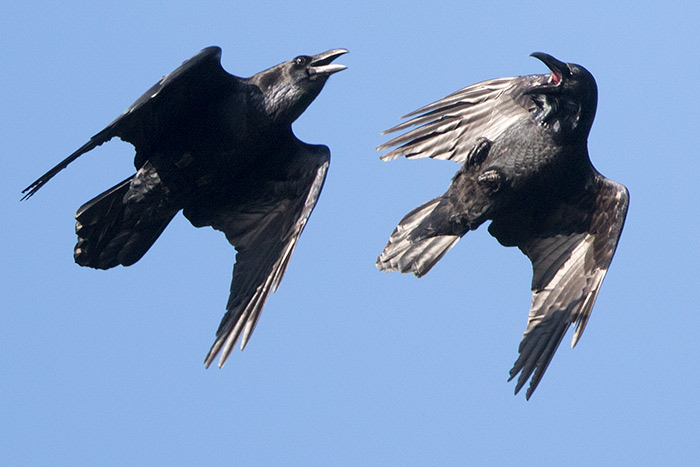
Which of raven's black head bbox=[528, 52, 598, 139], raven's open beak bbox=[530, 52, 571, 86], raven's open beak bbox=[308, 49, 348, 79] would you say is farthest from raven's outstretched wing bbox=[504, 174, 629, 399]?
raven's open beak bbox=[308, 49, 348, 79]

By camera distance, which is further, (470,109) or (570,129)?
(470,109)

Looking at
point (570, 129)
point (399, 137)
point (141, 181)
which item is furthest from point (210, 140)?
point (570, 129)

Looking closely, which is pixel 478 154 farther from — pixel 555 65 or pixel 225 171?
pixel 225 171

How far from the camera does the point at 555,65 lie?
856cm

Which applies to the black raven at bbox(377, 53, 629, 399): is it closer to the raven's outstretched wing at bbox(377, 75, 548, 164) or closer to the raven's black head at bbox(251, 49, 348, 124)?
the raven's outstretched wing at bbox(377, 75, 548, 164)

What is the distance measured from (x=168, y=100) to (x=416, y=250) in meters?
1.57

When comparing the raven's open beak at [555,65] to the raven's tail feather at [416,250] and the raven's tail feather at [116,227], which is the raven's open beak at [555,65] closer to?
the raven's tail feather at [416,250]

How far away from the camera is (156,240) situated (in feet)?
29.7

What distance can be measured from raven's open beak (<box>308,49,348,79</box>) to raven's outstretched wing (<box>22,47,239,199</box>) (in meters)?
0.44

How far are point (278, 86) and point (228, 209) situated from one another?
2.60 ft

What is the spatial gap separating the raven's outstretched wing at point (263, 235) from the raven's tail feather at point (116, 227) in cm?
40

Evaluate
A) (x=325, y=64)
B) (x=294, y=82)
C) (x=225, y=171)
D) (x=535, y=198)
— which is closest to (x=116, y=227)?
(x=225, y=171)

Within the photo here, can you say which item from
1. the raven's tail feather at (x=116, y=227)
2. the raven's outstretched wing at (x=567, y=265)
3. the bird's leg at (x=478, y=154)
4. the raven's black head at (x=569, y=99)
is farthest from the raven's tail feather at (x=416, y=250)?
the raven's tail feather at (x=116, y=227)

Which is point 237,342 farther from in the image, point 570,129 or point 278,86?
point 570,129
